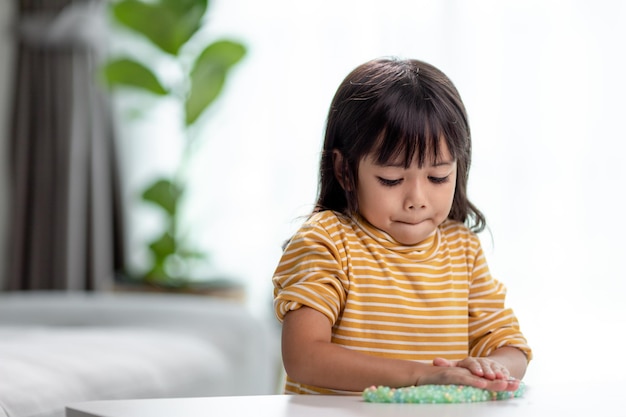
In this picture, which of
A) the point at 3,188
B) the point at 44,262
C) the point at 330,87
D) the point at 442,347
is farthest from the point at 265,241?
the point at 442,347

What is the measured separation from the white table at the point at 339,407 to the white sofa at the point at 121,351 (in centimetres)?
52

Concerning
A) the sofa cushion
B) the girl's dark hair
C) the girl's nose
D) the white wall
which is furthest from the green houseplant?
the girl's nose

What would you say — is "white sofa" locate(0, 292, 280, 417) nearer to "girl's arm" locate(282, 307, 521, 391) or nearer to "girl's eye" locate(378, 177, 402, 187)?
"girl's arm" locate(282, 307, 521, 391)

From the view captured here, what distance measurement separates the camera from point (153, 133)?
4.36m

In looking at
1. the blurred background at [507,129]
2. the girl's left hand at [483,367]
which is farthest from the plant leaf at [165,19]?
the girl's left hand at [483,367]

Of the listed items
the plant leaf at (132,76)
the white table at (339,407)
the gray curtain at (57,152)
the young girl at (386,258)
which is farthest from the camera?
the gray curtain at (57,152)

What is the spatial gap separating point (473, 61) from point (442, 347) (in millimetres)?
2296

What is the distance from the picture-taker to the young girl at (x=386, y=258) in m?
1.08

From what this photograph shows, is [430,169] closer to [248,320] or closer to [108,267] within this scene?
[248,320]

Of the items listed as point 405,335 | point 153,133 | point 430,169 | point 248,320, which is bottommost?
point 248,320

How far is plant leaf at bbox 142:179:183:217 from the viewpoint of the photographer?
3738mm

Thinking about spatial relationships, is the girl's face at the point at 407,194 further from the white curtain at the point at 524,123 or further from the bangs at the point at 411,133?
the white curtain at the point at 524,123

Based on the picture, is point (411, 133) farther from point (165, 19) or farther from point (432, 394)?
point (165, 19)

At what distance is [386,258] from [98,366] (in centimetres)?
77
